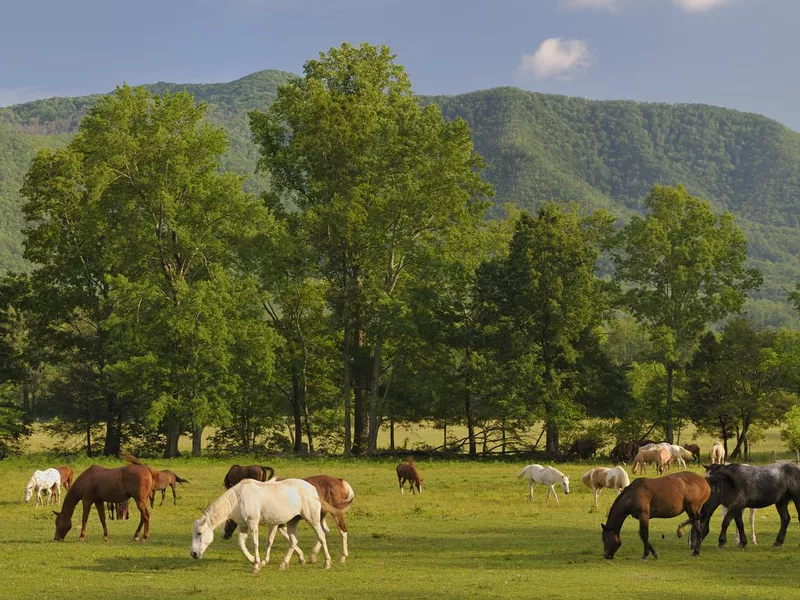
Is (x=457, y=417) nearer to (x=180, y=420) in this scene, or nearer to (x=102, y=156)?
(x=180, y=420)

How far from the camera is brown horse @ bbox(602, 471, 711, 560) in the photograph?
19781 millimetres

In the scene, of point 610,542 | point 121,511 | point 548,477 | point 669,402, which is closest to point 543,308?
point 669,402

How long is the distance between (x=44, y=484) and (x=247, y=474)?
21.8ft

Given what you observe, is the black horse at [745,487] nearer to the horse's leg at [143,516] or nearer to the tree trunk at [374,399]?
the horse's leg at [143,516]

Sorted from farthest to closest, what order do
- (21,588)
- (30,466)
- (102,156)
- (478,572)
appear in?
(102,156) < (30,466) < (478,572) < (21,588)

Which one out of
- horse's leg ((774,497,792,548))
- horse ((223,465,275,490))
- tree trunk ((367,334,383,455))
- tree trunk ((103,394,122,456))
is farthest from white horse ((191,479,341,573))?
tree trunk ((103,394,122,456))

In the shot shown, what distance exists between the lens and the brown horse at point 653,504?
1978 cm

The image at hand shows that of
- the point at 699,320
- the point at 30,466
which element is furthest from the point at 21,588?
the point at 699,320

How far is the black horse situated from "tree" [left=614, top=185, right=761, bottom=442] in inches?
1513

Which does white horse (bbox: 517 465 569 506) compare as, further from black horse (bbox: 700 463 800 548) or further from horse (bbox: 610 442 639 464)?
horse (bbox: 610 442 639 464)

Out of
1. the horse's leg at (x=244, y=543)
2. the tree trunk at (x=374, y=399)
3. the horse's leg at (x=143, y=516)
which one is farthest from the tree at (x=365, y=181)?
the horse's leg at (x=244, y=543)

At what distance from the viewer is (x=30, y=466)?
4778cm

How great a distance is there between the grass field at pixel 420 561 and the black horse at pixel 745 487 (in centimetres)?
93

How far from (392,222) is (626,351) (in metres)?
91.3
